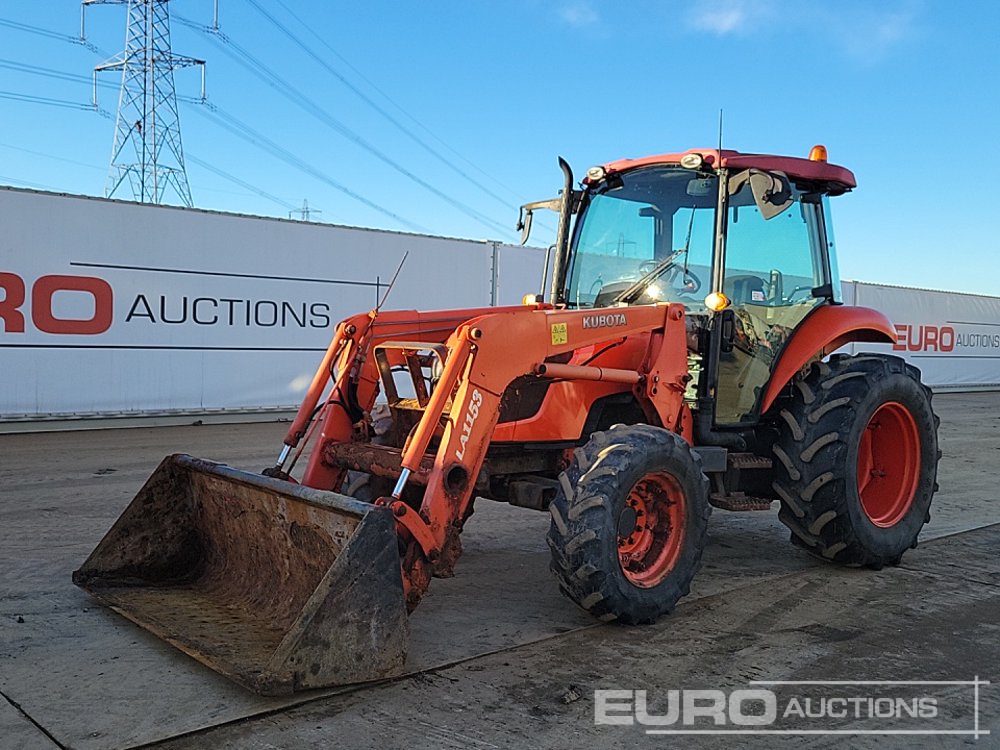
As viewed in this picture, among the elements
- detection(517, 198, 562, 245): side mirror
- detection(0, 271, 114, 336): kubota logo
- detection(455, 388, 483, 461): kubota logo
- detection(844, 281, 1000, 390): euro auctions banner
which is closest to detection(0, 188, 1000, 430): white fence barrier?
detection(0, 271, 114, 336): kubota logo

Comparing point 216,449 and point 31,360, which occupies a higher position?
point 31,360

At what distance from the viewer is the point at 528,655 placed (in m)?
4.23

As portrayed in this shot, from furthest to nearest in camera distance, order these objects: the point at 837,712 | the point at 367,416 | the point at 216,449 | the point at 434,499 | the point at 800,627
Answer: the point at 216,449 → the point at 367,416 → the point at 800,627 → the point at 434,499 → the point at 837,712

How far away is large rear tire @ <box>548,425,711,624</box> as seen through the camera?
14.1 ft

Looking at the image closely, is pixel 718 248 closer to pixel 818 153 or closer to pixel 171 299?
pixel 818 153

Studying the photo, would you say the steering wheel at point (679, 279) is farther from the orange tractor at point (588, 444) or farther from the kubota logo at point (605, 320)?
the kubota logo at point (605, 320)

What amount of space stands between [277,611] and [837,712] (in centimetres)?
246

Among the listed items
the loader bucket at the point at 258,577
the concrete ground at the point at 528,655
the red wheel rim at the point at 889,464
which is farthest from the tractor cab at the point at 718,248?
the loader bucket at the point at 258,577

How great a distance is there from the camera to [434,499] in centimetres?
422

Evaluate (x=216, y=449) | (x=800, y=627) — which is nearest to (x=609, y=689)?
(x=800, y=627)

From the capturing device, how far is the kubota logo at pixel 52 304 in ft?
37.0

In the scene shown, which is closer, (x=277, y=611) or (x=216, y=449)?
(x=277, y=611)

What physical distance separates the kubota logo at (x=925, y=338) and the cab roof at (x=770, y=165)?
18133 mm

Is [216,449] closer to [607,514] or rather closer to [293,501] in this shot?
[293,501]
